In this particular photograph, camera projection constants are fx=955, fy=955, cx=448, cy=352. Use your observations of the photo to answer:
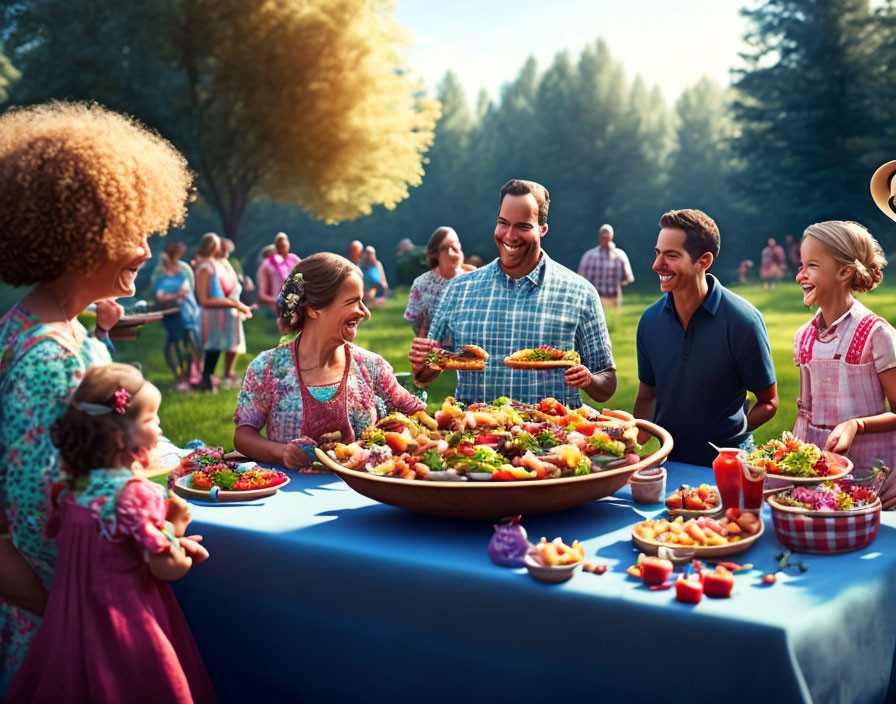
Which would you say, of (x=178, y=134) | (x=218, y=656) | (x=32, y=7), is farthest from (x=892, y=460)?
(x=32, y=7)

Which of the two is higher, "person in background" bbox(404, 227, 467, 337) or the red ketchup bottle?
"person in background" bbox(404, 227, 467, 337)

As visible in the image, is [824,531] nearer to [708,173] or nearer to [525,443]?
[525,443]

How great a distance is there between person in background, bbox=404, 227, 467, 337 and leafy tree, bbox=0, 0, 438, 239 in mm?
21289

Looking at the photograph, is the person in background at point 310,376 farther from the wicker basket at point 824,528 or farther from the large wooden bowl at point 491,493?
the wicker basket at point 824,528

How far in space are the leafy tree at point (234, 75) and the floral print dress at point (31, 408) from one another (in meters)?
26.7

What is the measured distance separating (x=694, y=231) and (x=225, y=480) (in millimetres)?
2467

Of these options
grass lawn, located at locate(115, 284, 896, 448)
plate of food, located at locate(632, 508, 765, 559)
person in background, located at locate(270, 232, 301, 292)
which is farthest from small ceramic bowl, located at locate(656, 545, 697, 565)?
person in background, located at locate(270, 232, 301, 292)

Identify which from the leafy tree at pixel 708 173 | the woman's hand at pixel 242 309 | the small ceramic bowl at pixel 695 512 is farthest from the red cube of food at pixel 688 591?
the leafy tree at pixel 708 173

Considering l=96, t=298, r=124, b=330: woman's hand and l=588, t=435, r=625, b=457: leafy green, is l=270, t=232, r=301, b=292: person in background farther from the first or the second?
l=588, t=435, r=625, b=457: leafy green

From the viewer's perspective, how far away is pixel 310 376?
439cm

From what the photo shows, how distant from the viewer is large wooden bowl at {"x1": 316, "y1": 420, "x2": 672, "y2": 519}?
10.4 feet

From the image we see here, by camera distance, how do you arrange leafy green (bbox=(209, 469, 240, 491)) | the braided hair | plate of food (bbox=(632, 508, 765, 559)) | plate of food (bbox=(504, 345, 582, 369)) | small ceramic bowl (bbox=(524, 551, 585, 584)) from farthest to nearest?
plate of food (bbox=(504, 345, 582, 369)) → the braided hair → leafy green (bbox=(209, 469, 240, 491)) → plate of food (bbox=(632, 508, 765, 559)) → small ceramic bowl (bbox=(524, 551, 585, 584))

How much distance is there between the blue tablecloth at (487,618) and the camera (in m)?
2.57

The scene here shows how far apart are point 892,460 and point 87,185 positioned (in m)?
3.51
